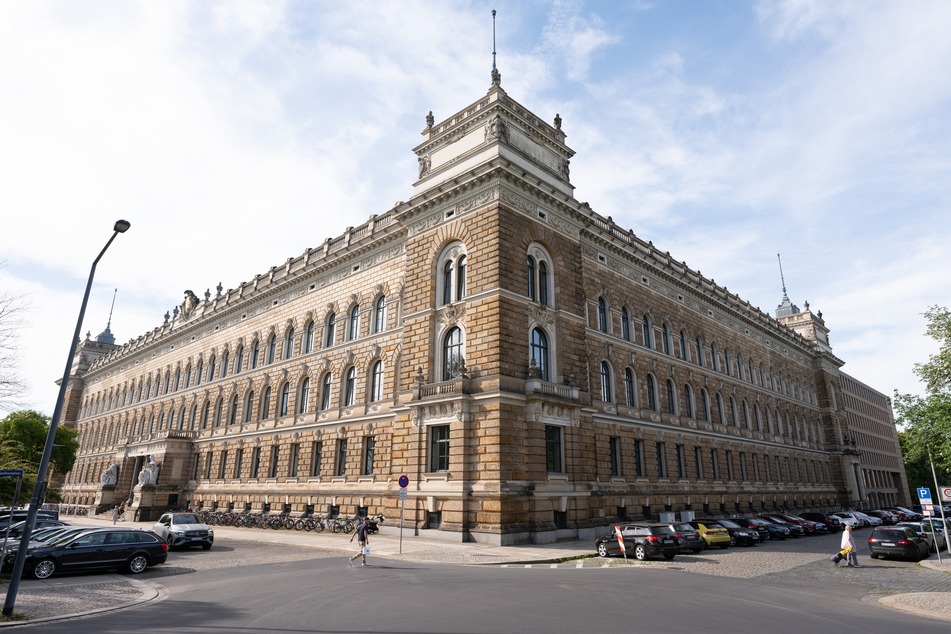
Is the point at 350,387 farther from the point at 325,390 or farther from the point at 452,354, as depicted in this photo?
the point at 452,354

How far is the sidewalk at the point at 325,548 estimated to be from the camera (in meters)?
13.3

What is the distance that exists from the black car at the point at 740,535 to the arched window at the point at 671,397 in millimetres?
12461

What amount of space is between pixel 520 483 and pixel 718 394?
26992mm

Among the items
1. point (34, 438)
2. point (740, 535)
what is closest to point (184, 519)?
point (740, 535)

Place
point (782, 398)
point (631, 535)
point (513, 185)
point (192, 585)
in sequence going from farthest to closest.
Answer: point (782, 398)
point (513, 185)
point (631, 535)
point (192, 585)

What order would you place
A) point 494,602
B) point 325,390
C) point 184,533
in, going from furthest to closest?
point 325,390 → point 184,533 → point 494,602

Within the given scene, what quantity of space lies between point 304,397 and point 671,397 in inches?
1075

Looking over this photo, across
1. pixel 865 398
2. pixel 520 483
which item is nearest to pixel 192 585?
pixel 520 483

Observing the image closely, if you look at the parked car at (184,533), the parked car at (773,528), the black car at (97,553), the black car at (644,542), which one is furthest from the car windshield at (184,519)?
the parked car at (773,528)

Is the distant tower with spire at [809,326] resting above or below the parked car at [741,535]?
above

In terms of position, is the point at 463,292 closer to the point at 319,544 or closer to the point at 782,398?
the point at 319,544

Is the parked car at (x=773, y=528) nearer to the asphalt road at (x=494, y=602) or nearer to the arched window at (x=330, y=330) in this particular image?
the asphalt road at (x=494, y=602)

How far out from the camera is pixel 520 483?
86.6 ft

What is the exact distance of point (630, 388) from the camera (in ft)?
124
